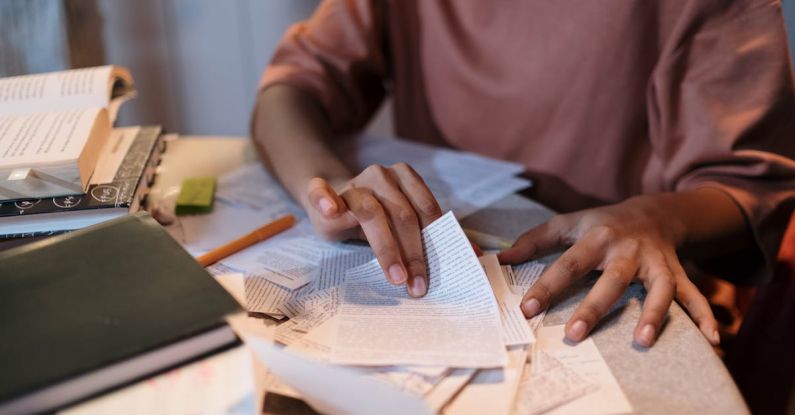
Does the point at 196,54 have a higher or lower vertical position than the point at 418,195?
lower

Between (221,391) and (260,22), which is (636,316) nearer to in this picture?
(221,391)

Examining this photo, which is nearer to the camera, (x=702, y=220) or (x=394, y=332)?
(x=394, y=332)

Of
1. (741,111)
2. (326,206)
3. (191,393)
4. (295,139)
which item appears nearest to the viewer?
(191,393)

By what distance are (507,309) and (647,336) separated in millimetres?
116

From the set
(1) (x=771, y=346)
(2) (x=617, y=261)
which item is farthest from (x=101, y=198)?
(1) (x=771, y=346)

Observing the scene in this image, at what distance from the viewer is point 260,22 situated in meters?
1.78

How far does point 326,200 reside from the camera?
2.11 ft

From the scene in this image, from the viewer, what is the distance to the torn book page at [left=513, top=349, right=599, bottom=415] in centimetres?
47

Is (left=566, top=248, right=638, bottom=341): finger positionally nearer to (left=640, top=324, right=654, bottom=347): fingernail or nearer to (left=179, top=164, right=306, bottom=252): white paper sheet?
(left=640, top=324, right=654, bottom=347): fingernail

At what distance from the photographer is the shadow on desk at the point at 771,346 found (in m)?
0.77

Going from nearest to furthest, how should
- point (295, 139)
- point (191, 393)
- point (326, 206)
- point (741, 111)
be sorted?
point (191, 393), point (326, 206), point (741, 111), point (295, 139)

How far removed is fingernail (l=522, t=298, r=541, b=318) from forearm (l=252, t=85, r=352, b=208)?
288 millimetres

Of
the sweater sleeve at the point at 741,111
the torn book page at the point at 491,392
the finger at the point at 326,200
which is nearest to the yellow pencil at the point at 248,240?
the finger at the point at 326,200

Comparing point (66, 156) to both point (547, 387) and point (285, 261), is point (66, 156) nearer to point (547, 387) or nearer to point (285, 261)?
point (285, 261)
